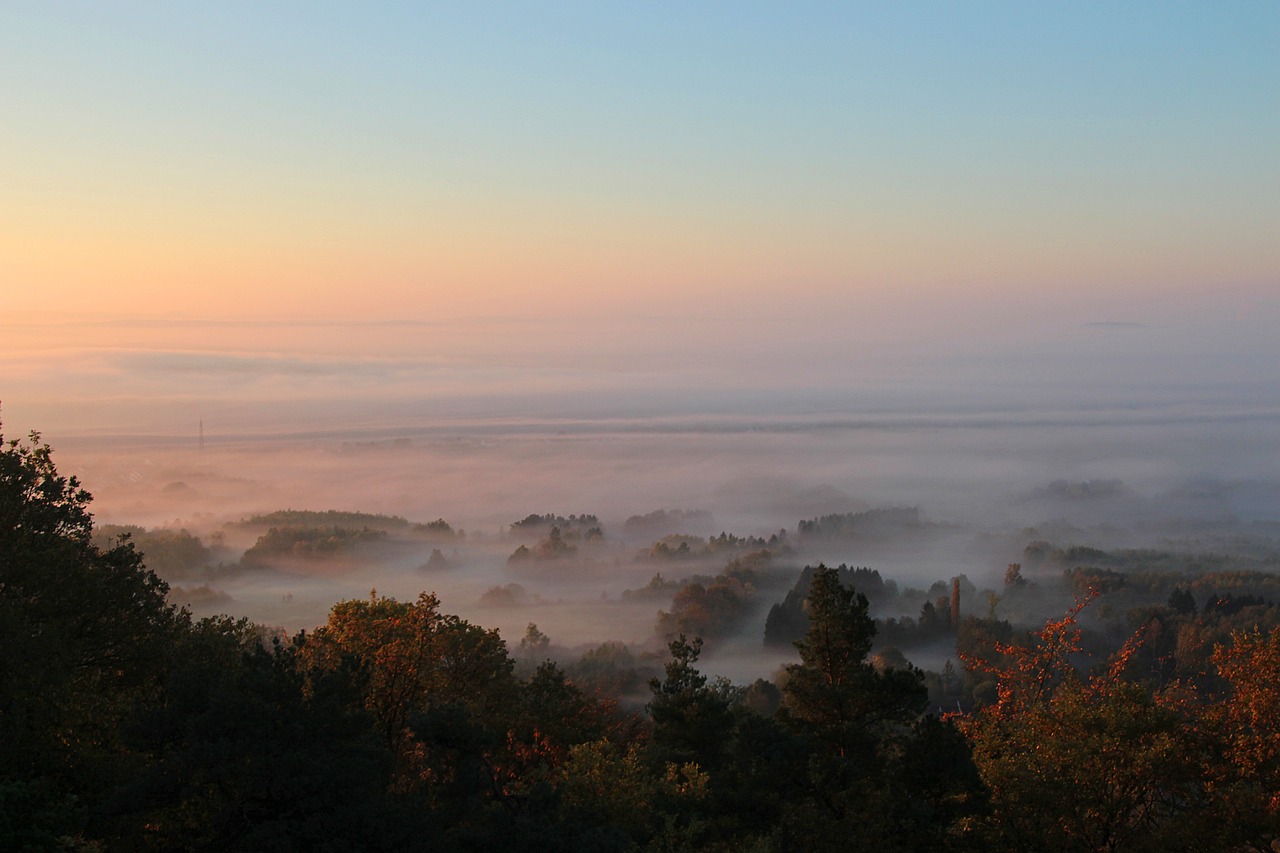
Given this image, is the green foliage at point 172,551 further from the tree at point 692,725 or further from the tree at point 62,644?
the tree at point 692,725

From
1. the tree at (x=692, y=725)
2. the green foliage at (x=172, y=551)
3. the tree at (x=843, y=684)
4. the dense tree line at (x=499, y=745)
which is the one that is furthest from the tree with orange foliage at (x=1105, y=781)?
the green foliage at (x=172, y=551)

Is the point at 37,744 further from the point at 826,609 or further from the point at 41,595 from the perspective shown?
the point at 826,609

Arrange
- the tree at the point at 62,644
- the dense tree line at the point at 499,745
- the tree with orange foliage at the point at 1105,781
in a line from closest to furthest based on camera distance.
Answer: the dense tree line at the point at 499,745, the tree at the point at 62,644, the tree with orange foliage at the point at 1105,781

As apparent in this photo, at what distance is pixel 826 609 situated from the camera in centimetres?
3128

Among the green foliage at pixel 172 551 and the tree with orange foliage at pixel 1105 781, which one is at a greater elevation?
the tree with orange foliage at pixel 1105 781

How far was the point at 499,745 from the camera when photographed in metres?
32.6

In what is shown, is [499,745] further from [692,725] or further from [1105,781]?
[1105,781]

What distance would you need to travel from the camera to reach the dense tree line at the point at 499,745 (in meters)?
19.1

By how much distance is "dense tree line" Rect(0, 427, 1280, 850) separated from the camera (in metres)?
19.1

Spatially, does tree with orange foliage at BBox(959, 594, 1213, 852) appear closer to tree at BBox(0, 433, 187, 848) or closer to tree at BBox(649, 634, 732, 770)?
tree at BBox(649, 634, 732, 770)

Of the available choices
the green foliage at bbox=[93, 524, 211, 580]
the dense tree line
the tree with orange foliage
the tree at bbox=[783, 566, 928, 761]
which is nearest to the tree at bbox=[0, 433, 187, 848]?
the dense tree line

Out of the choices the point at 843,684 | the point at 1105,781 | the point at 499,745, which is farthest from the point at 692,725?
the point at 1105,781

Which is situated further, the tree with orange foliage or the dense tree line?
the tree with orange foliage

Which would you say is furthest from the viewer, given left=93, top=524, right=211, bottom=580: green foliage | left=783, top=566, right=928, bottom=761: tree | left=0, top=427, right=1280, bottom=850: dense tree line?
left=93, top=524, right=211, bottom=580: green foliage
